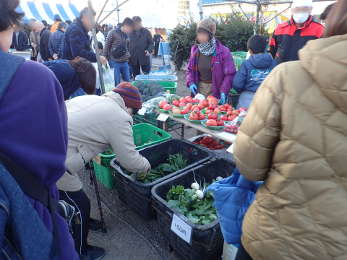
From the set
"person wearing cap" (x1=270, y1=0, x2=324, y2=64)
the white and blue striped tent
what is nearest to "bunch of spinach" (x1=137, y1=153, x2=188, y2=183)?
"person wearing cap" (x1=270, y1=0, x2=324, y2=64)

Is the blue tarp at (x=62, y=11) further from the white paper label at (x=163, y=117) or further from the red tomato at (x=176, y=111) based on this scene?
the red tomato at (x=176, y=111)

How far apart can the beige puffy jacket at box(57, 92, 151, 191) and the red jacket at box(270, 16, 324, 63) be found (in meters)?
2.82

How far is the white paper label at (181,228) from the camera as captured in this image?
1.85m

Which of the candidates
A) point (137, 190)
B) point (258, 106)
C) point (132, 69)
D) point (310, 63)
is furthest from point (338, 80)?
point (132, 69)

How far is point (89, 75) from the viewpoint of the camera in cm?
257

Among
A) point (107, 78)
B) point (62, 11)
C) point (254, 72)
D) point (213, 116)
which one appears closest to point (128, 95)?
point (213, 116)

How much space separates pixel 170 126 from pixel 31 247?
2989 millimetres

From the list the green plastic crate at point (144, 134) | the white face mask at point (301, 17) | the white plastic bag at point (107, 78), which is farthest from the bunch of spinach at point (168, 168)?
the white face mask at point (301, 17)

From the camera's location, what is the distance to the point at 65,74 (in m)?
2.52

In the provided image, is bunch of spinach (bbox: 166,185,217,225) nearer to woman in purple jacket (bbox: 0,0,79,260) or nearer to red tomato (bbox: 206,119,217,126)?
red tomato (bbox: 206,119,217,126)

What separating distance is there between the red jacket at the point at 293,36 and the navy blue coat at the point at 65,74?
2.88 m

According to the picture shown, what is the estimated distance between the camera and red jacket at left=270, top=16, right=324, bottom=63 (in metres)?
3.66

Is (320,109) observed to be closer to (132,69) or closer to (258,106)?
(258,106)

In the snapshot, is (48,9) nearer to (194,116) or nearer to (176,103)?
(176,103)
